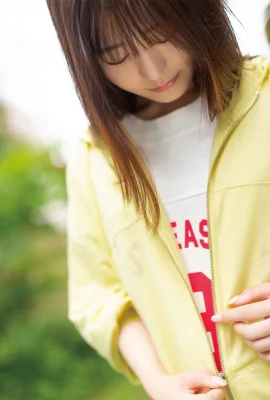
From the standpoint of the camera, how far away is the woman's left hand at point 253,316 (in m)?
0.73

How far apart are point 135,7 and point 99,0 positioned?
41mm

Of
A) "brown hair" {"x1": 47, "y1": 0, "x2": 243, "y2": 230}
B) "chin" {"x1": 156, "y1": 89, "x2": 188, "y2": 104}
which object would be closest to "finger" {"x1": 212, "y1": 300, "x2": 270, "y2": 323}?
"brown hair" {"x1": 47, "y1": 0, "x2": 243, "y2": 230}

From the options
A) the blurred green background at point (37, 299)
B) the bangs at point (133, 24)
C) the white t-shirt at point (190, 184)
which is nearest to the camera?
the bangs at point (133, 24)

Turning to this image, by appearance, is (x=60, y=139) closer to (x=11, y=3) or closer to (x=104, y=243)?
(x=11, y=3)

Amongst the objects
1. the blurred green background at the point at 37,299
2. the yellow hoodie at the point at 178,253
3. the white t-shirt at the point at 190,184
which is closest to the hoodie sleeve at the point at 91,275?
the yellow hoodie at the point at 178,253

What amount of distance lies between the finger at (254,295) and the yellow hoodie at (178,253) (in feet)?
A: 0.05

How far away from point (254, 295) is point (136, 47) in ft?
1.06

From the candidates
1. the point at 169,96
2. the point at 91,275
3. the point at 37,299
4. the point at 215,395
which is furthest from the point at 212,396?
the point at 37,299

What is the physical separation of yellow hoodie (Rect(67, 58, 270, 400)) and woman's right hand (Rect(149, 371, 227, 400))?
0.02m

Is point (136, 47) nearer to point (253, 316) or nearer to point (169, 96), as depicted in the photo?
point (169, 96)

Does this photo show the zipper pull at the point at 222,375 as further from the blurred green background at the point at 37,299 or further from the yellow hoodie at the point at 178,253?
the blurred green background at the point at 37,299

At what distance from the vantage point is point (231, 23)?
2.39ft

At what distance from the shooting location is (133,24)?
0.67 m

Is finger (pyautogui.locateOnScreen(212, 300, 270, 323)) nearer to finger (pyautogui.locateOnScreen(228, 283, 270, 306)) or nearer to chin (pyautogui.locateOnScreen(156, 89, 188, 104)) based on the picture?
finger (pyautogui.locateOnScreen(228, 283, 270, 306))
